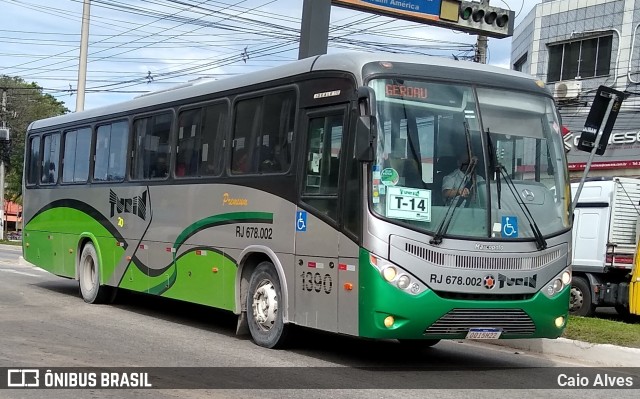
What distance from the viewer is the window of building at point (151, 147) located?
1320 centimetres

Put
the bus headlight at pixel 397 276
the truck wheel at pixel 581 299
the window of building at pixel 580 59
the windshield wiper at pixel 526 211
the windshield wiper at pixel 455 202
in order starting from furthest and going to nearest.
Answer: the window of building at pixel 580 59 → the truck wheel at pixel 581 299 → the windshield wiper at pixel 526 211 → the windshield wiper at pixel 455 202 → the bus headlight at pixel 397 276

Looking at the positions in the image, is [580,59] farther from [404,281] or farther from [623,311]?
[404,281]

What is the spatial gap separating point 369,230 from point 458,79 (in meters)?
1.97

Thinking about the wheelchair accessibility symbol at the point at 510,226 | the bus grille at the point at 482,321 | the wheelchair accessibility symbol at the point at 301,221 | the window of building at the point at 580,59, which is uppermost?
the window of building at the point at 580,59

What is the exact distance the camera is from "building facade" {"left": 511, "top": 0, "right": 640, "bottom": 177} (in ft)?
96.5

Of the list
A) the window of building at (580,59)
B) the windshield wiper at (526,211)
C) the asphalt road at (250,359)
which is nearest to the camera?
the asphalt road at (250,359)

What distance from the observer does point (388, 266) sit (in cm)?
868

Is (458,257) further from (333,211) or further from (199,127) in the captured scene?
(199,127)

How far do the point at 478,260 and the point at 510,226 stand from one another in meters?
0.55

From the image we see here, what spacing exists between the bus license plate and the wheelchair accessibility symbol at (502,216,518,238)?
971 millimetres

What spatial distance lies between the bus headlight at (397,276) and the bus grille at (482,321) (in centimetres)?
42

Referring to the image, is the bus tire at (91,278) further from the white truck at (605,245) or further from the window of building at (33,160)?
the white truck at (605,245)

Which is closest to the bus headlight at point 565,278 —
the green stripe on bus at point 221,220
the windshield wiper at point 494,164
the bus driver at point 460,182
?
the windshield wiper at point 494,164

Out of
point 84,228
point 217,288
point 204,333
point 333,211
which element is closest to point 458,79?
point 333,211
